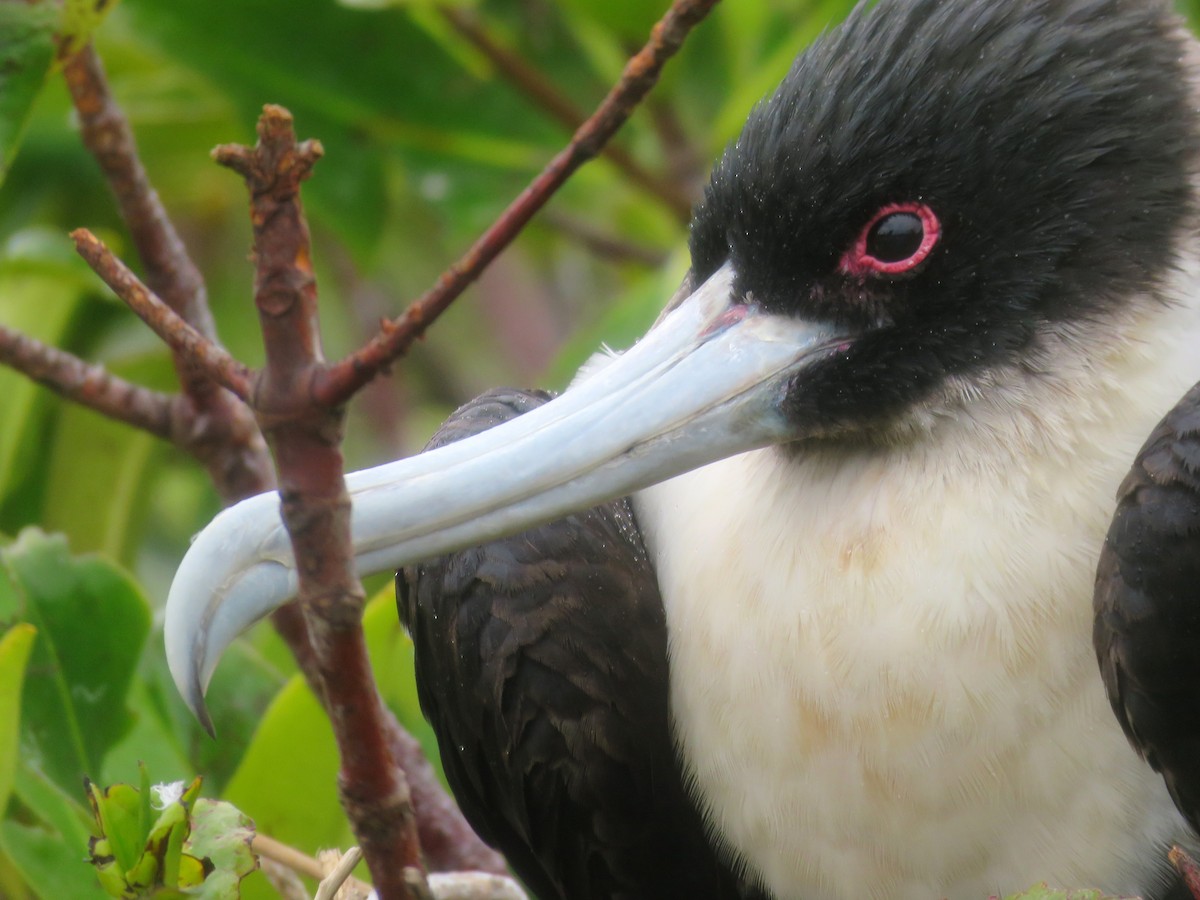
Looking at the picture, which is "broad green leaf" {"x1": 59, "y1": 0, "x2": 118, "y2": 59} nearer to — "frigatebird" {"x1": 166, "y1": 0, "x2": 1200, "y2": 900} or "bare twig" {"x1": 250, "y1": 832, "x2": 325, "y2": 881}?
"frigatebird" {"x1": 166, "y1": 0, "x2": 1200, "y2": 900}

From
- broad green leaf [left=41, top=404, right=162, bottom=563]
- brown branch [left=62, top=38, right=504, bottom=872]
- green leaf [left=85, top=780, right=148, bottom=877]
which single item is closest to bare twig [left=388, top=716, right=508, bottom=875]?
brown branch [left=62, top=38, right=504, bottom=872]

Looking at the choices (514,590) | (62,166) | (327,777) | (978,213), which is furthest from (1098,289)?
(62,166)

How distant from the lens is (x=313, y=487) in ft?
2.97

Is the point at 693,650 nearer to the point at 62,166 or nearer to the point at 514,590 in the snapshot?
the point at 514,590

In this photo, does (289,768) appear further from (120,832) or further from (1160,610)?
(1160,610)

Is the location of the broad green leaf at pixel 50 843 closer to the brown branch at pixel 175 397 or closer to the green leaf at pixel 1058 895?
the brown branch at pixel 175 397

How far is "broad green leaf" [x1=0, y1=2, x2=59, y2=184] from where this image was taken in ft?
4.67

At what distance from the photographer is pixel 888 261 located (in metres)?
1.40

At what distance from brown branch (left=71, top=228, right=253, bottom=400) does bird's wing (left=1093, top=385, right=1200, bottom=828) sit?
27.0 inches

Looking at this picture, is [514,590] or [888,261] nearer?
[888,261]

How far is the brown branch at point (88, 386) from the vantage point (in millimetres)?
1601

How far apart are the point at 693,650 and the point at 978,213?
0.48m

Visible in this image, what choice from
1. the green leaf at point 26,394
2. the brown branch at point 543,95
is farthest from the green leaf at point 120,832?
the brown branch at point 543,95

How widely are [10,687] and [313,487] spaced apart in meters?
0.56
